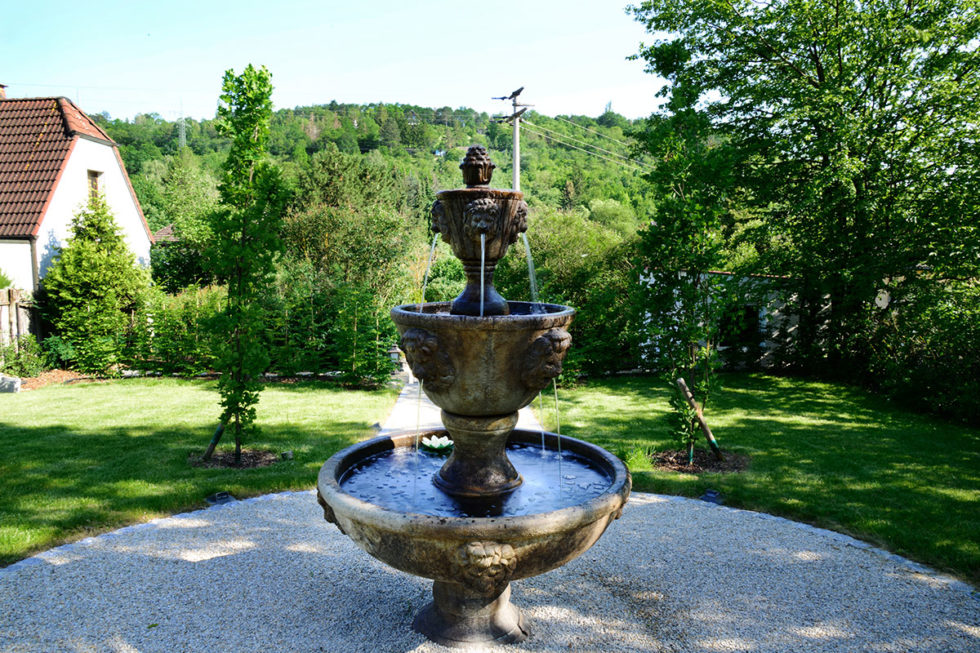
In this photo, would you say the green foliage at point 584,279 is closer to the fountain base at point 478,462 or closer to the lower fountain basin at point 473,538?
the fountain base at point 478,462

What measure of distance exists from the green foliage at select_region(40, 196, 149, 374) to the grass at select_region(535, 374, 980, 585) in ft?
39.0

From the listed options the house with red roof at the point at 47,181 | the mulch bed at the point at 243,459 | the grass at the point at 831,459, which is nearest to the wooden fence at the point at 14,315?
the house with red roof at the point at 47,181

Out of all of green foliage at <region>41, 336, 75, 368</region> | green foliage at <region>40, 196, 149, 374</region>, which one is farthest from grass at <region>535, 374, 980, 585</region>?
green foliage at <region>41, 336, 75, 368</region>

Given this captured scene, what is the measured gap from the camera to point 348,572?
550 centimetres

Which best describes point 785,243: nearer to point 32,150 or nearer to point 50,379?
point 50,379

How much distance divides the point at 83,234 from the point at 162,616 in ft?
51.4

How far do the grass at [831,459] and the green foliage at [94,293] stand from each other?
468 inches

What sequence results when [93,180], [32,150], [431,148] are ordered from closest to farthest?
[32,150] < [93,180] < [431,148]

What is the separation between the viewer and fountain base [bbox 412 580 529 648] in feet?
14.4

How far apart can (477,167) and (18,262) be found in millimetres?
17656

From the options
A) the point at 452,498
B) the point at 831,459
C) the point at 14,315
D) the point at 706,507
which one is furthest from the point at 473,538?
the point at 14,315

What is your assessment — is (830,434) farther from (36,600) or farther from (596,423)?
(36,600)

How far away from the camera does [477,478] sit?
462cm

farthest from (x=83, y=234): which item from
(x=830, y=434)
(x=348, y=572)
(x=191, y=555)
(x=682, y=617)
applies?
(x=830, y=434)
